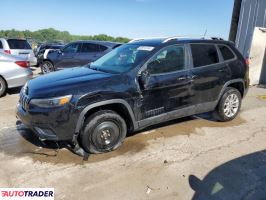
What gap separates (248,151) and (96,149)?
2428mm

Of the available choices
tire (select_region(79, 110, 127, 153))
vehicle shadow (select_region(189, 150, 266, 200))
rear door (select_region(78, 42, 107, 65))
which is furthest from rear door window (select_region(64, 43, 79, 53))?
vehicle shadow (select_region(189, 150, 266, 200))

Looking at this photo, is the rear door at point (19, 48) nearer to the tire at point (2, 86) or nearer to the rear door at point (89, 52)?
the rear door at point (89, 52)

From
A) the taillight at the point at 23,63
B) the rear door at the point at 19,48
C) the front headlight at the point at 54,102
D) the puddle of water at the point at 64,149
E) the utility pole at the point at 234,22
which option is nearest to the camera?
the front headlight at the point at 54,102

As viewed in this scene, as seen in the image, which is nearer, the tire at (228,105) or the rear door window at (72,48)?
the tire at (228,105)

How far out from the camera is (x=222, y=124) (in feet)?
18.4

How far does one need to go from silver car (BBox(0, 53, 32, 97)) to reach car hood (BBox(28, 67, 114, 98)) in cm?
390

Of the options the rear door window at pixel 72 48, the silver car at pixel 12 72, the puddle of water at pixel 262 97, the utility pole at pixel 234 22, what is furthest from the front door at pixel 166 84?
the rear door window at pixel 72 48

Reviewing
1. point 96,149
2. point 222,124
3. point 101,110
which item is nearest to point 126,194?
point 96,149

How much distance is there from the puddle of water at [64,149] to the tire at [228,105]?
0.15 meters

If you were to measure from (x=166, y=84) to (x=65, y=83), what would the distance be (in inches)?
63.8

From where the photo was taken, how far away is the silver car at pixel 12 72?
7.80 m

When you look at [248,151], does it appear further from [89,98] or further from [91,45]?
[91,45]

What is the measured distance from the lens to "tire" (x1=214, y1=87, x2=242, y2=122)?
5.48m

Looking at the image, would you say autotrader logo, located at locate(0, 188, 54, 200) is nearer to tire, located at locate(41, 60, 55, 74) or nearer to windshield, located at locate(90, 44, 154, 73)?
windshield, located at locate(90, 44, 154, 73)
